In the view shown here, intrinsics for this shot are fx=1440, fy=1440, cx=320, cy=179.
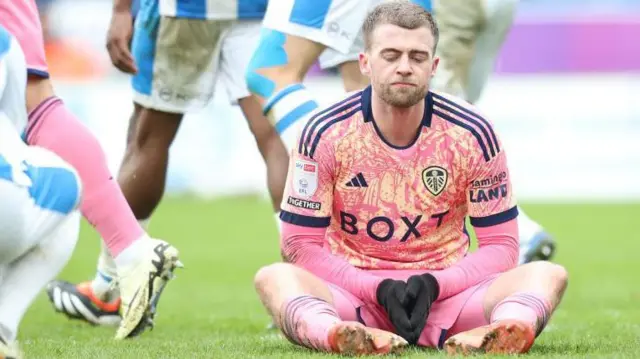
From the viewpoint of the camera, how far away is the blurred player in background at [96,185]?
4941 mm

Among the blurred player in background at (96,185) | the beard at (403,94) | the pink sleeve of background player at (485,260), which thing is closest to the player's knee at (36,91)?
the blurred player in background at (96,185)

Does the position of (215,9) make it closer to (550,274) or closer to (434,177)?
(434,177)

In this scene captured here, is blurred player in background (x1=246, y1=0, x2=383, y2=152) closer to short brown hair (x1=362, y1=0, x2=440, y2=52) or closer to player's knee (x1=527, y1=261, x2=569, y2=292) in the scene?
short brown hair (x1=362, y1=0, x2=440, y2=52)

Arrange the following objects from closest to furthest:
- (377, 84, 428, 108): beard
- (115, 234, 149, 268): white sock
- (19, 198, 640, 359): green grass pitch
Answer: (377, 84, 428, 108): beard → (19, 198, 640, 359): green grass pitch → (115, 234, 149, 268): white sock

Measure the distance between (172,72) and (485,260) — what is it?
7.73ft

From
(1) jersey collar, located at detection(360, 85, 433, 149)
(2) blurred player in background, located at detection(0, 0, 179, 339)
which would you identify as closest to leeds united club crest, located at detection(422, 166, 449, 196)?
(1) jersey collar, located at detection(360, 85, 433, 149)

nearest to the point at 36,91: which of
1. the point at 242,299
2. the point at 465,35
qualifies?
the point at 242,299

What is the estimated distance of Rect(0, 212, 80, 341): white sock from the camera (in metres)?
4.13

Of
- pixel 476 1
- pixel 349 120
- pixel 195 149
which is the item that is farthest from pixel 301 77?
pixel 195 149

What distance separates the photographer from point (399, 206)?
4758 mm

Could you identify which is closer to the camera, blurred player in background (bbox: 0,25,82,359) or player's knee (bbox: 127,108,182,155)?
blurred player in background (bbox: 0,25,82,359)

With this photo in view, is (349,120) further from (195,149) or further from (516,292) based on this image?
(195,149)

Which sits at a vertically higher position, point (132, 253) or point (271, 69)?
point (271, 69)

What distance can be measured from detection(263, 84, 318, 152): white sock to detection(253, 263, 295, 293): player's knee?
2.51 feet
